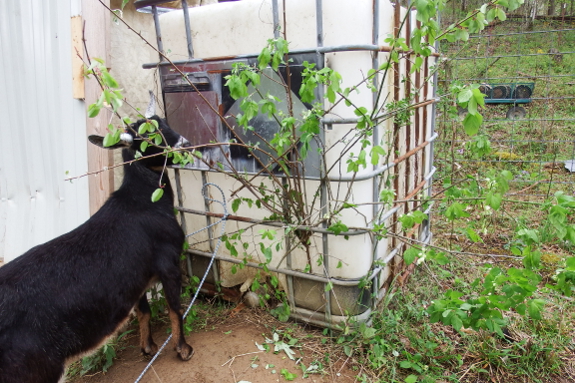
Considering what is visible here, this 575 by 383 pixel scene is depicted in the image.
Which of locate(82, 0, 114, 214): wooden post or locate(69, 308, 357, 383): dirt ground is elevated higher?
locate(82, 0, 114, 214): wooden post

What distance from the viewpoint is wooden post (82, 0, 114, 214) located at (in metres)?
3.32

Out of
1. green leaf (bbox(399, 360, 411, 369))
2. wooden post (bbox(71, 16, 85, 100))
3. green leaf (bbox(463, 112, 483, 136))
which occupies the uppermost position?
wooden post (bbox(71, 16, 85, 100))

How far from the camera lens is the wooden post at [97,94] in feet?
10.9

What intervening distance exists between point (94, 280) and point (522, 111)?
919cm

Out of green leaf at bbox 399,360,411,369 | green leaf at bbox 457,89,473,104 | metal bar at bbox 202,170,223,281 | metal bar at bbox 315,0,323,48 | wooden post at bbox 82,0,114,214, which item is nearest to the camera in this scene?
green leaf at bbox 457,89,473,104

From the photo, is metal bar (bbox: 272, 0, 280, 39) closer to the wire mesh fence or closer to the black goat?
the black goat

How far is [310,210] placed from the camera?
305 centimetres

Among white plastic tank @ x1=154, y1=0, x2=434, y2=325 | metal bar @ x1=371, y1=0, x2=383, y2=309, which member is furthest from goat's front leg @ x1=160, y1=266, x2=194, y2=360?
metal bar @ x1=371, y1=0, x2=383, y2=309

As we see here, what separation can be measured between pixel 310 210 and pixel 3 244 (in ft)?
10.7

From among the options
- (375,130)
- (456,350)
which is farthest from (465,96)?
(456,350)

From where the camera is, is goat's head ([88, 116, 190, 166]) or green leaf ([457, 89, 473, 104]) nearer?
green leaf ([457, 89, 473, 104])

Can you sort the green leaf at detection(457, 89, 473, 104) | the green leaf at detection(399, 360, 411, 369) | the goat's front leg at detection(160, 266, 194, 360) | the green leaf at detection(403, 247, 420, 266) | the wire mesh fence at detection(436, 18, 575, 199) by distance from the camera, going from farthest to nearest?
the wire mesh fence at detection(436, 18, 575, 199) → the goat's front leg at detection(160, 266, 194, 360) → the green leaf at detection(399, 360, 411, 369) → the green leaf at detection(403, 247, 420, 266) → the green leaf at detection(457, 89, 473, 104)

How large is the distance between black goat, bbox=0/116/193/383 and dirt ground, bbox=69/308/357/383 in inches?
5.6

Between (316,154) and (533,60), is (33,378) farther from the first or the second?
(533,60)
